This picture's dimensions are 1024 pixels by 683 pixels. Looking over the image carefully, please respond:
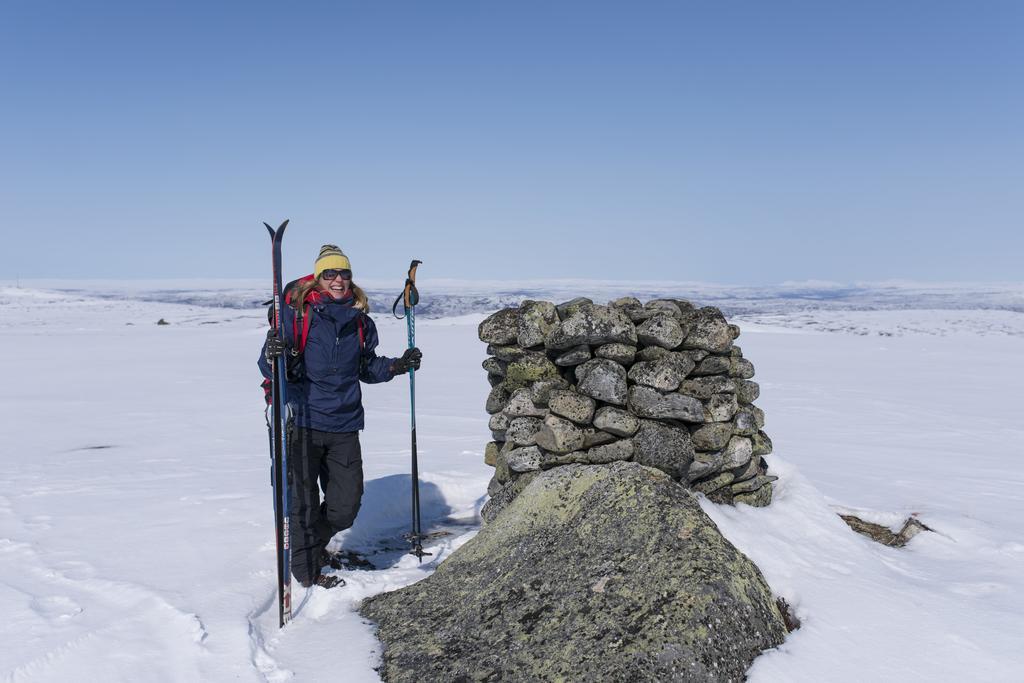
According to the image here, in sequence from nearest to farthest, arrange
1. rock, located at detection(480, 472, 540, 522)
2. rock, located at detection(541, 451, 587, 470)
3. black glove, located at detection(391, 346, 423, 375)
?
black glove, located at detection(391, 346, 423, 375) → rock, located at detection(541, 451, 587, 470) → rock, located at detection(480, 472, 540, 522)

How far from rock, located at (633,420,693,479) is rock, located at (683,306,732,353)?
85 cm

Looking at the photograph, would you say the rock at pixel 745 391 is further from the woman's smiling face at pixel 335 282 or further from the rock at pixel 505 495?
the woman's smiling face at pixel 335 282

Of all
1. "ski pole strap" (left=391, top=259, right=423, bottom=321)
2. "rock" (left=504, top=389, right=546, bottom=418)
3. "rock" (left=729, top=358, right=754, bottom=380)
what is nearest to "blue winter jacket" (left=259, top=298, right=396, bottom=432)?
"ski pole strap" (left=391, top=259, right=423, bottom=321)

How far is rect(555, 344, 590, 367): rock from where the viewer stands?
20.2 ft

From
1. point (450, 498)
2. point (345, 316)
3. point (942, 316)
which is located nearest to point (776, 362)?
point (450, 498)

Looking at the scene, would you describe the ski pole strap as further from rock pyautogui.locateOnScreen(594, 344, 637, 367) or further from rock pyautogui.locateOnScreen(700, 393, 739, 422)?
rock pyautogui.locateOnScreen(700, 393, 739, 422)

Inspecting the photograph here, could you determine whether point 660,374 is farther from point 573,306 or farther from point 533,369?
point 533,369

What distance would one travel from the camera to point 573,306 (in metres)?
6.43

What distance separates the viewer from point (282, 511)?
5.15 meters

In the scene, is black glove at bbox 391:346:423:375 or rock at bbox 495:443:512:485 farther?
rock at bbox 495:443:512:485

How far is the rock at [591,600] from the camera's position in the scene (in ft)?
12.5

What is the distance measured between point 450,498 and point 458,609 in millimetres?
4178

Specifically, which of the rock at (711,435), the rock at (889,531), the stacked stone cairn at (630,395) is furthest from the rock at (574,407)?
the rock at (889,531)

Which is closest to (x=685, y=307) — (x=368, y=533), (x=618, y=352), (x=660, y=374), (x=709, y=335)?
(x=709, y=335)
